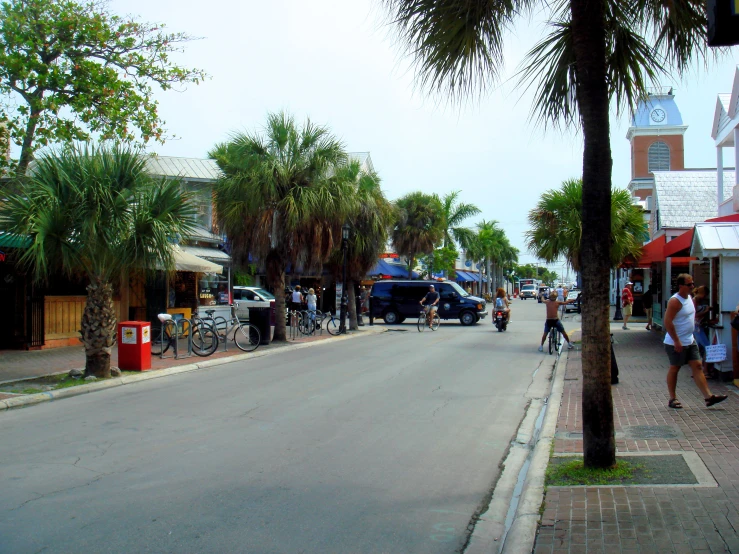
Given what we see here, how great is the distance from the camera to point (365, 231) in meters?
25.9

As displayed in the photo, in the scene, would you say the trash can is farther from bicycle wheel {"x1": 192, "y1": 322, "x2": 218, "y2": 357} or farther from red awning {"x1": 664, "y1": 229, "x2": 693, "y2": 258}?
red awning {"x1": 664, "y1": 229, "x2": 693, "y2": 258}

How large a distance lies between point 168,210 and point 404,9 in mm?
7566

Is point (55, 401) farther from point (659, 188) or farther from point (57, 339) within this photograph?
point (659, 188)

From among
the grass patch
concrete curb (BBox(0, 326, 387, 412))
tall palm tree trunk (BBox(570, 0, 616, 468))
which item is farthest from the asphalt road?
tall palm tree trunk (BBox(570, 0, 616, 468))

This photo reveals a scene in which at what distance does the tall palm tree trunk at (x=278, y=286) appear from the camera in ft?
67.8

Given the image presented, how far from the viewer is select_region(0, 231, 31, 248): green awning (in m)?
12.0

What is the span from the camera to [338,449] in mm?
7449

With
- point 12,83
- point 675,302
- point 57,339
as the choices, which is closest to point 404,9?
point 675,302

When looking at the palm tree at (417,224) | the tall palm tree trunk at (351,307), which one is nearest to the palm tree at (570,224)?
the tall palm tree trunk at (351,307)

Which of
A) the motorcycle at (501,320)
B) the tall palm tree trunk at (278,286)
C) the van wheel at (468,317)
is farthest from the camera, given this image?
the van wheel at (468,317)

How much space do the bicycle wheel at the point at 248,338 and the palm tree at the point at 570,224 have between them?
30.8 feet

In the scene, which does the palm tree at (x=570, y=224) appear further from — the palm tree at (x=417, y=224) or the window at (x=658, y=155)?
the window at (x=658, y=155)

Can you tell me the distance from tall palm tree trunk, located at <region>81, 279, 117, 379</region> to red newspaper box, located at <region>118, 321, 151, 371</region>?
3.62 feet

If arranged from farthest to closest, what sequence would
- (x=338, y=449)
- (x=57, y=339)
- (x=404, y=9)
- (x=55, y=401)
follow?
(x=57, y=339)
(x=55, y=401)
(x=338, y=449)
(x=404, y=9)
